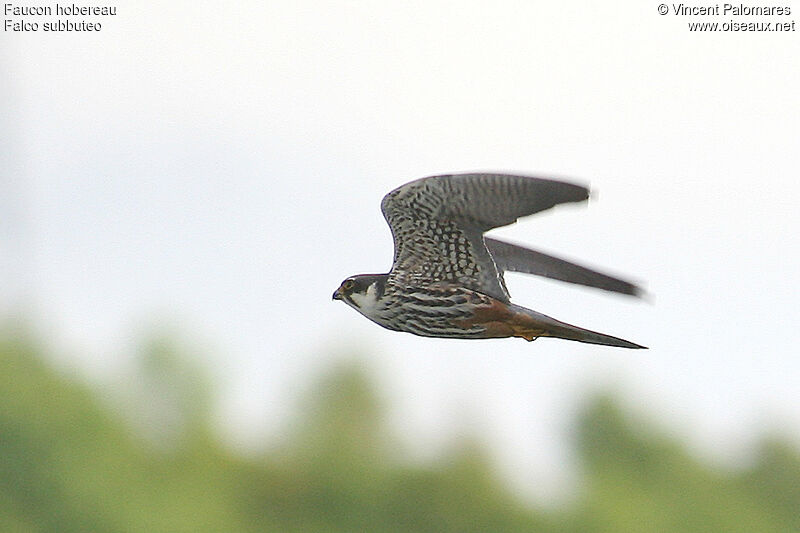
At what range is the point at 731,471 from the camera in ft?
111

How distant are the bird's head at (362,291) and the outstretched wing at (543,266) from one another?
579 millimetres

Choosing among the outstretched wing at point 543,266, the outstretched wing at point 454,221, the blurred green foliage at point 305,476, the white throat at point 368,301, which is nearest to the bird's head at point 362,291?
the white throat at point 368,301

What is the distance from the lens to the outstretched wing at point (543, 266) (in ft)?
22.6

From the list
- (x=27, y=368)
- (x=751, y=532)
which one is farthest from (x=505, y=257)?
(x=751, y=532)

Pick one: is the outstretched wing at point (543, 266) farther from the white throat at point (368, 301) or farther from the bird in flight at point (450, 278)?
the white throat at point (368, 301)

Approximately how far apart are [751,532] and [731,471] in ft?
5.18

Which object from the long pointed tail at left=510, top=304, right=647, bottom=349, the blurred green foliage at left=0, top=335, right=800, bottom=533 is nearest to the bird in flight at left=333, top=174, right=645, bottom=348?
the long pointed tail at left=510, top=304, right=647, bottom=349

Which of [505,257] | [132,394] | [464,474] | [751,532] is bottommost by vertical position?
[751,532]

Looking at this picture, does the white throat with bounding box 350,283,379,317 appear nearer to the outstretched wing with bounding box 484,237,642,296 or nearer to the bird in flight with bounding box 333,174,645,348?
the bird in flight with bounding box 333,174,645,348

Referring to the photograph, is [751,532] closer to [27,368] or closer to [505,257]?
[27,368]

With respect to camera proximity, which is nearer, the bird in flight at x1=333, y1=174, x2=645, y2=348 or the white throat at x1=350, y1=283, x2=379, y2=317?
the bird in flight at x1=333, y1=174, x2=645, y2=348

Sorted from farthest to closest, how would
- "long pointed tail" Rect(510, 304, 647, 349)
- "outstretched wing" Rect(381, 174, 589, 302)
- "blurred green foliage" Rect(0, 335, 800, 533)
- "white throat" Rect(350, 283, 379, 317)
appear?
1. "blurred green foliage" Rect(0, 335, 800, 533)
2. "white throat" Rect(350, 283, 379, 317)
3. "long pointed tail" Rect(510, 304, 647, 349)
4. "outstretched wing" Rect(381, 174, 589, 302)

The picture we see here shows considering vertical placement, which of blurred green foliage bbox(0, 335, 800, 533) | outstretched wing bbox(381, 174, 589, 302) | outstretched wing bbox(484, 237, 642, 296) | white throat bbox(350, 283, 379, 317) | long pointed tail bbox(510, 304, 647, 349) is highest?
outstretched wing bbox(381, 174, 589, 302)

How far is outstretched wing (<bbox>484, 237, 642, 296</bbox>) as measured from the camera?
6.89 metres
